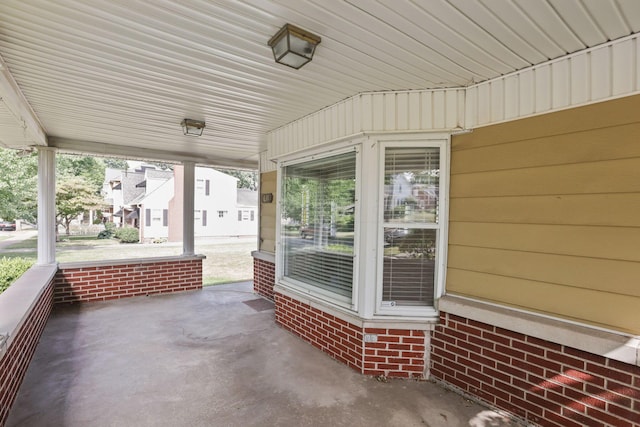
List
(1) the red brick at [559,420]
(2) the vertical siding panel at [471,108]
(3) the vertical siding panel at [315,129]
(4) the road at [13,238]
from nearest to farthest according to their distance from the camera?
(1) the red brick at [559,420], (2) the vertical siding panel at [471,108], (3) the vertical siding panel at [315,129], (4) the road at [13,238]

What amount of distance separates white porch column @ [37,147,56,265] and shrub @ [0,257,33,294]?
1.96ft

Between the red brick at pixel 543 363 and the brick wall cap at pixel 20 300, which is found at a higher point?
the brick wall cap at pixel 20 300

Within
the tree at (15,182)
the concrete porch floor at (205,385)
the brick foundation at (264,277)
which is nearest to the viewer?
the concrete porch floor at (205,385)

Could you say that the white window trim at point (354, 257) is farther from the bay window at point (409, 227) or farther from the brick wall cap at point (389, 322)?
the bay window at point (409, 227)

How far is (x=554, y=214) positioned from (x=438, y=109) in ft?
3.99

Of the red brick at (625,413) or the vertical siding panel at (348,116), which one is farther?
the vertical siding panel at (348,116)

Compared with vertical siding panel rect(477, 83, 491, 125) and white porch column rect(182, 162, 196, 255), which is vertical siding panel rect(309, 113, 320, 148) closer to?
vertical siding panel rect(477, 83, 491, 125)

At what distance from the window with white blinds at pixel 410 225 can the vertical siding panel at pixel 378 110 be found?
9.6 inches

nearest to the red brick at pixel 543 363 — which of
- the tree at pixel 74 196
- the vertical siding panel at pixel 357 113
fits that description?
the vertical siding panel at pixel 357 113

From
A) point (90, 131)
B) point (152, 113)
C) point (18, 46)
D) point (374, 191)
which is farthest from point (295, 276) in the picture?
point (90, 131)

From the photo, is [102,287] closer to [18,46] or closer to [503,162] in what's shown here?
[18,46]

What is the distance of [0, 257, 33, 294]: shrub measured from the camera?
469 cm

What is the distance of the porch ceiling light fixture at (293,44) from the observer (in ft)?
5.95

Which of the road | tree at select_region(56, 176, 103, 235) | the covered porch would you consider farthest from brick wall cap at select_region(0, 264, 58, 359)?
the road
